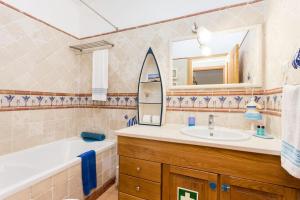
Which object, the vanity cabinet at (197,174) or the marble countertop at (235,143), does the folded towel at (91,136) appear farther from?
the marble countertop at (235,143)

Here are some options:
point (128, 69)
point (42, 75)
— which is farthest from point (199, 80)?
point (42, 75)

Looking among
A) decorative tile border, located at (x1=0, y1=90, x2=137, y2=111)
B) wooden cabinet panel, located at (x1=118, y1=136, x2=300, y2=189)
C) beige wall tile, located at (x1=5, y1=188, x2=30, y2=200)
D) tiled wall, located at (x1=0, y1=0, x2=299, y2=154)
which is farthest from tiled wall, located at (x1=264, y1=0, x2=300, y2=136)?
beige wall tile, located at (x1=5, y1=188, x2=30, y2=200)

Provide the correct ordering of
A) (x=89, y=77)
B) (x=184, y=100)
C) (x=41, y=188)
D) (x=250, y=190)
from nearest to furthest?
(x=250, y=190) → (x=41, y=188) → (x=184, y=100) → (x=89, y=77)

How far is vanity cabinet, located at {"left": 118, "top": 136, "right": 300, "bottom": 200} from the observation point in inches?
34.4

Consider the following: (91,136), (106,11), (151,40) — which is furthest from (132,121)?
(106,11)

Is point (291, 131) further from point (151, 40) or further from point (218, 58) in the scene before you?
point (151, 40)

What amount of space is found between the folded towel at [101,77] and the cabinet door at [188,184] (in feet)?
4.09

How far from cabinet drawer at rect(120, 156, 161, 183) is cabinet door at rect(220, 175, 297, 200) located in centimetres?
45

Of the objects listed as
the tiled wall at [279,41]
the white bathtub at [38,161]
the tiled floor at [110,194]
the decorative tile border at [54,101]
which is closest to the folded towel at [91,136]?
the white bathtub at [38,161]

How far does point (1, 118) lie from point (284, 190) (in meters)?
2.28

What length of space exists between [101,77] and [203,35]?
50.6 inches

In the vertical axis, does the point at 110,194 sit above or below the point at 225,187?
below

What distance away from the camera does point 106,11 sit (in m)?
2.18

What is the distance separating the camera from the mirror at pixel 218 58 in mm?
1396
